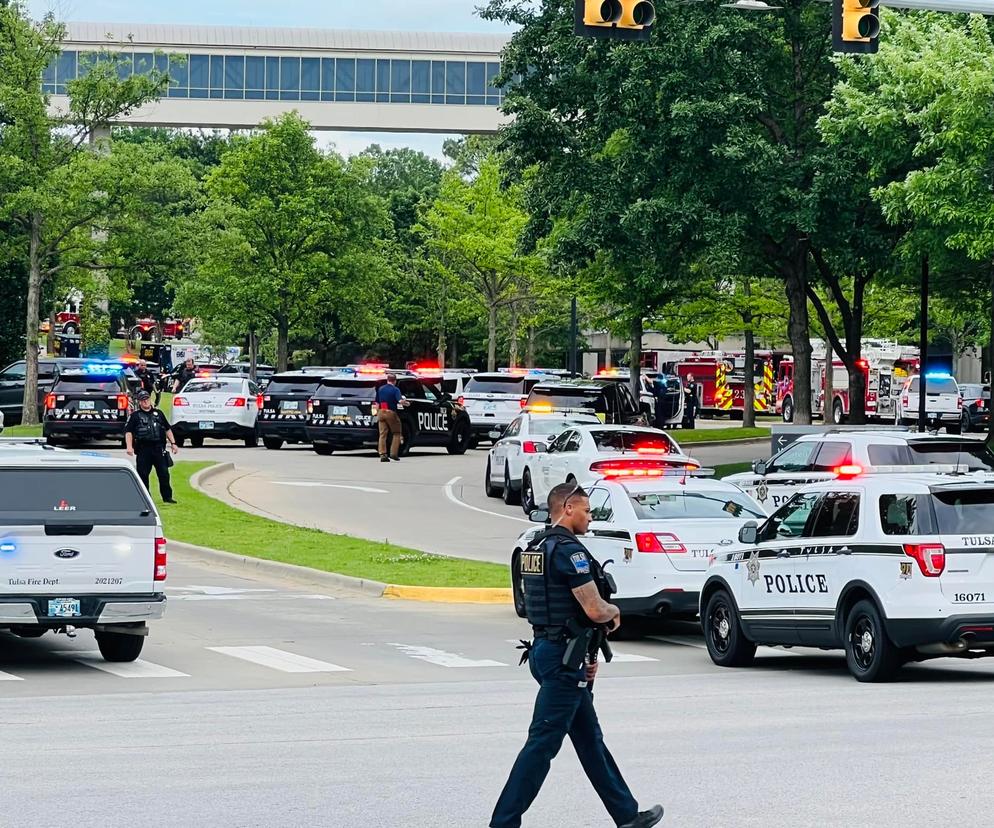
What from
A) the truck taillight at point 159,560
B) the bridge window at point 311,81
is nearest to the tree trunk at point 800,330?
the truck taillight at point 159,560

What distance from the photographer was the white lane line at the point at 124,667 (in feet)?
49.1

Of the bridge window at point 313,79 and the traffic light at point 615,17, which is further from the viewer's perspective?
the bridge window at point 313,79

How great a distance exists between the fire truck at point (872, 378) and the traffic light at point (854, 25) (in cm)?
5368

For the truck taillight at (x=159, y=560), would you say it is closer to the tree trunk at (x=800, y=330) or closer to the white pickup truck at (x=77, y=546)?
the white pickup truck at (x=77, y=546)

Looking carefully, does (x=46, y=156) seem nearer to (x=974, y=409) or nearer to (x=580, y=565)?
(x=974, y=409)

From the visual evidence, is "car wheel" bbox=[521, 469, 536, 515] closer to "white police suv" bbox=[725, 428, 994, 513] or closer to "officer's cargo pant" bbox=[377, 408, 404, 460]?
"white police suv" bbox=[725, 428, 994, 513]

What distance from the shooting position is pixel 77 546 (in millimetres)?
14750

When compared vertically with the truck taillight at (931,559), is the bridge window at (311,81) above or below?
above

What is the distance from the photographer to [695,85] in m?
35.8

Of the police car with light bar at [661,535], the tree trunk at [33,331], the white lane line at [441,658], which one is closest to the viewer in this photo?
the white lane line at [441,658]

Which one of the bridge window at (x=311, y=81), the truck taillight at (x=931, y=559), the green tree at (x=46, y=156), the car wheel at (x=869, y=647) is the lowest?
the car wheel at (x=869, y=647)

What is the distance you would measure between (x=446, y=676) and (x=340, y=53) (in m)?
80.6

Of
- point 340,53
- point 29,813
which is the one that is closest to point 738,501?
point 29,813

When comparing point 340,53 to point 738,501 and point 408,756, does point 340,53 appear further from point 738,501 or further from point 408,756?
point 408,756
